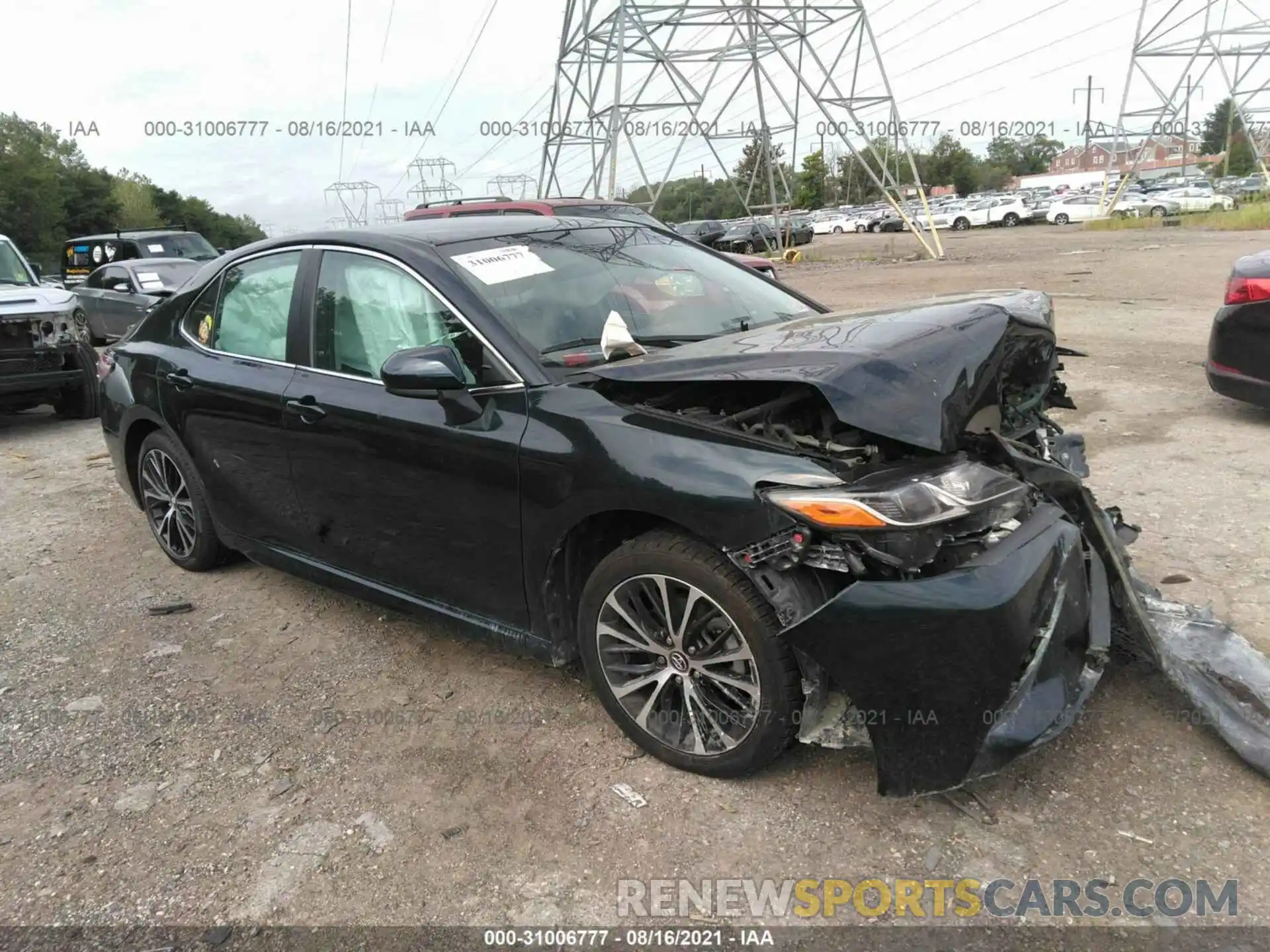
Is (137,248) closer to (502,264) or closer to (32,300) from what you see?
(32,300)

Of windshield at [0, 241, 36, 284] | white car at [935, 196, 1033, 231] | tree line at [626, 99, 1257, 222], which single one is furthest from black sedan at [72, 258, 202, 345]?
tree line at [626, 99, 1257, 222]

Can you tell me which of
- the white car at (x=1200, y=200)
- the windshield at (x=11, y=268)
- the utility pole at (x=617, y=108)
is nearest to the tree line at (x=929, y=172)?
the white car at (x=1200, y=200)

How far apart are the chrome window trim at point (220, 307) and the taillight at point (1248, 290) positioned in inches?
223

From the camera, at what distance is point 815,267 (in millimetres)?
25766

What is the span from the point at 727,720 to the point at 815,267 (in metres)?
24.5

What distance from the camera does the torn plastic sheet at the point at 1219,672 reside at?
2670mm

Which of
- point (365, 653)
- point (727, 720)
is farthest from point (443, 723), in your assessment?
point (727, 720)

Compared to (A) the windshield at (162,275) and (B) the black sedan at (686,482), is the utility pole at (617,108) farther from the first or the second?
(B) the black sedan at (686,482)

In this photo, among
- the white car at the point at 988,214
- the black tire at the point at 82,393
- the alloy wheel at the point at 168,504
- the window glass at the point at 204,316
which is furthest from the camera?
the white car at the point at 988,214

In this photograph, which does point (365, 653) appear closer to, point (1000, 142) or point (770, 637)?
point (770, 637)

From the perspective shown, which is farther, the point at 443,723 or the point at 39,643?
the point at 39,643

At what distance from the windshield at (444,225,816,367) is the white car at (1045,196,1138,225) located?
41.7 meters

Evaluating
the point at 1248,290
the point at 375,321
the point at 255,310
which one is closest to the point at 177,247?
the point at 255,310

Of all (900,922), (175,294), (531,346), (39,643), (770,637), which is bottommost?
(900,922)
